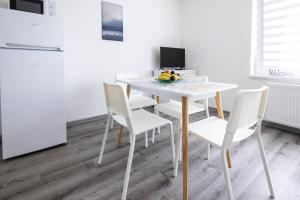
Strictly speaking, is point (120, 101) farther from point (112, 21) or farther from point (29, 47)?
point (112, 21)

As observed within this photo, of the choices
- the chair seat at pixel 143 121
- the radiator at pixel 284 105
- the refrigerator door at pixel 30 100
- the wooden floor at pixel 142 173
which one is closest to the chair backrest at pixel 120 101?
the chair seat at pixel 143 121

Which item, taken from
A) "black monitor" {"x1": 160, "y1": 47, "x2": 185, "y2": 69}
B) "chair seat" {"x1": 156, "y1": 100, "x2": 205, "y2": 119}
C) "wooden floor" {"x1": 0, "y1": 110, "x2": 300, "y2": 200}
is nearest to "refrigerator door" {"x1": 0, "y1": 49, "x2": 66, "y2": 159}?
"wooden floor" {"x1": 0, "y1": 110, "x2": 300, "y2": 200}

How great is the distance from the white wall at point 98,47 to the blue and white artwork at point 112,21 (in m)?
0.08

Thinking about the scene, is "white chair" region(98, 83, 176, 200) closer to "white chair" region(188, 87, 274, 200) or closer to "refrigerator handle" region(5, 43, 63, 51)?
"white chair" region(188, 87, 274, 200)

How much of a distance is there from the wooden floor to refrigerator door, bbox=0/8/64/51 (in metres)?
1.13

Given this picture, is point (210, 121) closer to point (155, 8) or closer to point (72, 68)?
point (72, 68)

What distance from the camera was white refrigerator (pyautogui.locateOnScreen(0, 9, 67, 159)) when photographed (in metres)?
1.72

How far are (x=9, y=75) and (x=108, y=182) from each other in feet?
4.40

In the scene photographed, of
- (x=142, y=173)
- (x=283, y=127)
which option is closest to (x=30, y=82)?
(x=142, y=173)

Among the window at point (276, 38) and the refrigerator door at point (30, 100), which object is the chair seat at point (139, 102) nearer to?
the refrigerator door at point (30, 100)

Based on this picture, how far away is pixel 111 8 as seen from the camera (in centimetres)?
310

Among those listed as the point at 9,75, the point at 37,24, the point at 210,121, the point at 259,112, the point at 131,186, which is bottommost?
the point at 131,186

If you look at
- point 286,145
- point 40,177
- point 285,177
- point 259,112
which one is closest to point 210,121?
point 259,112

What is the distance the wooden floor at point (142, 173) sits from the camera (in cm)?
139
